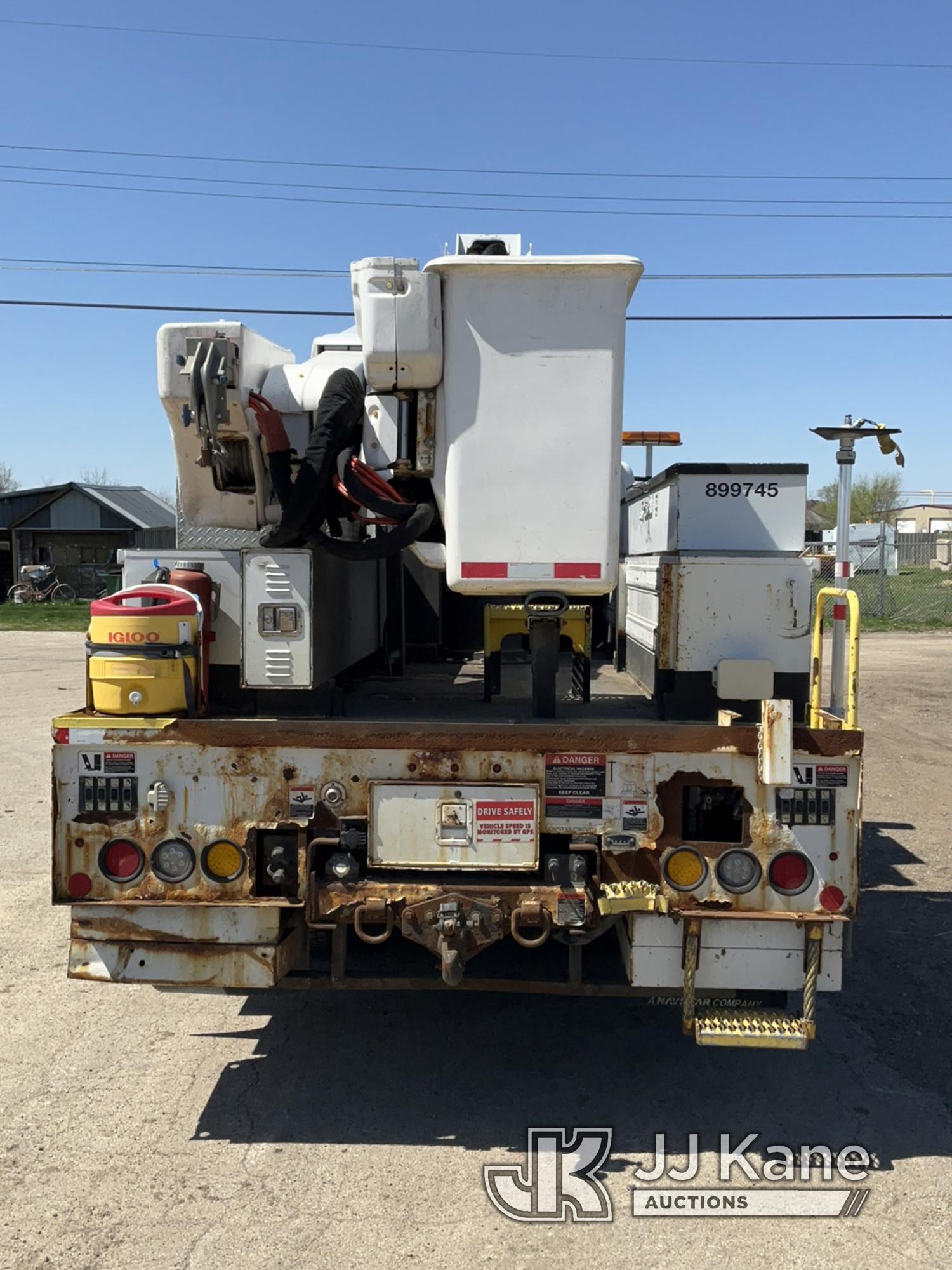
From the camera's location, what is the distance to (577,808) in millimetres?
3492

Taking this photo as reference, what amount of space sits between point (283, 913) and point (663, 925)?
1.30 m

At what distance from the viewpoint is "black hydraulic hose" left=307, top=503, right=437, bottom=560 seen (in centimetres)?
369

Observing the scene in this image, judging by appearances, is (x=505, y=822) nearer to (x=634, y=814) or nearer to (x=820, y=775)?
(x=634, y=814)

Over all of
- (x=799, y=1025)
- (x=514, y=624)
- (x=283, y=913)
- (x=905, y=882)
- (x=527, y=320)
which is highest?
(x=527, y=320)

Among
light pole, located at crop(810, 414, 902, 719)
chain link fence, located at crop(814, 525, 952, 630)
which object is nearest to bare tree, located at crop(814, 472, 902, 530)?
chain link fence, located at crop(814, 525, 952, 630)

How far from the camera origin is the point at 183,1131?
3.46m

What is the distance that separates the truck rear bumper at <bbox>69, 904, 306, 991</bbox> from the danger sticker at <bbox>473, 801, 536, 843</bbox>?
74cm

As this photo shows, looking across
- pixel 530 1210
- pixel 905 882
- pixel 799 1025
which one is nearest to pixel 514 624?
pixel 799 1025

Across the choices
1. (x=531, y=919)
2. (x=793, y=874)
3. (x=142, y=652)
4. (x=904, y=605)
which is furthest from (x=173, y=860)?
(x=904, y=605)

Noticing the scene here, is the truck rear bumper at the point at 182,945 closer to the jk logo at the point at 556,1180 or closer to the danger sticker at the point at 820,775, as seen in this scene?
the jk logo at the point at 556,1180

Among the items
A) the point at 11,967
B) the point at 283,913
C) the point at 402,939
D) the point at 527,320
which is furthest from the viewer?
the point at 11,967

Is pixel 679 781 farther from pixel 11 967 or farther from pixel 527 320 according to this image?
pixel 11 967

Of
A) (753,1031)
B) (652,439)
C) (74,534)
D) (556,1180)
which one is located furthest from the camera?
(74,534)

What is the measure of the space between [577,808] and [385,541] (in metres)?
1.16
